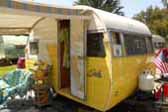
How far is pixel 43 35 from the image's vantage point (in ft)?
34.3

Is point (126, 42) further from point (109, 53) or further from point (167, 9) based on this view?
point (167, 9)

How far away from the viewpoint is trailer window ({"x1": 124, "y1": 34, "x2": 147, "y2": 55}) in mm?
9773

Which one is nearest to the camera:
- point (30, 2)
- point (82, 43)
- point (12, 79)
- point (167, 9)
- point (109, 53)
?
point (30, 2)

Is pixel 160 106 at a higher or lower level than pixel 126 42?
lower

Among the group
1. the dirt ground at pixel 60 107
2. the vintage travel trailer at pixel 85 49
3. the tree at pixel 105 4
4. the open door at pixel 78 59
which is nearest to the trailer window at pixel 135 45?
the vintage travel trailer at pixel 85 49

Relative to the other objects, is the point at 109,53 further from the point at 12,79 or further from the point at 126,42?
the point at 12,79

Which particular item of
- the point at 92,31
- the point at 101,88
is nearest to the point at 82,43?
the point at 92,31

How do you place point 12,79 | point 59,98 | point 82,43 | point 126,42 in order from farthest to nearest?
point 12,79 → point 59,98 → point 126,42 → point 82,43

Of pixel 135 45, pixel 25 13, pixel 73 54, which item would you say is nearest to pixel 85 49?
pixel 73 54

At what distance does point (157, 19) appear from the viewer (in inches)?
2164

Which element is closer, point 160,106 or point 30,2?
point 30,2

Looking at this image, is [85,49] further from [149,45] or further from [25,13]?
[149,45]

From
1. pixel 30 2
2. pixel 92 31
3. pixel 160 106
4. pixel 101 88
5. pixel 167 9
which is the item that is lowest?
pixel 160 106

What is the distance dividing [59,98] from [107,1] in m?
40.6
